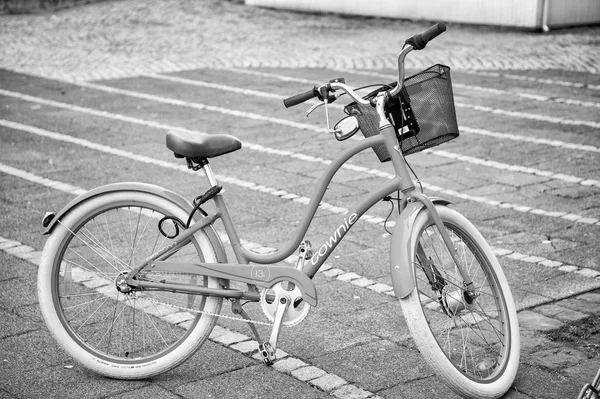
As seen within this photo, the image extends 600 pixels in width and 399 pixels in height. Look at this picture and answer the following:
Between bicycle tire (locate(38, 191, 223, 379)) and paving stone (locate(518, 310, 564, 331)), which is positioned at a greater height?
bicycle tire (locate(38, 191, 223, 379))

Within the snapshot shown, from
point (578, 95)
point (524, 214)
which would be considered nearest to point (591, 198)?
point (524, 214)

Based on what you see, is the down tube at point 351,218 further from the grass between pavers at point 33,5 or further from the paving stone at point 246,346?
the grass between pavers at point 33,5

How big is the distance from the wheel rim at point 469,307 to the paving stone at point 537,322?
22.2 inches

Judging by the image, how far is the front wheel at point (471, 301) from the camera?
3.97m

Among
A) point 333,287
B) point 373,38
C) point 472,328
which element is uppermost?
point 472,328

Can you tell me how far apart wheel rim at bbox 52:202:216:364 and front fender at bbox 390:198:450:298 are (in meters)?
0.91

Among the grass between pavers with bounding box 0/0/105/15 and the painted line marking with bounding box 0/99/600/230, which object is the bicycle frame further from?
the grass between pavers with bounding box 0/0/105/15

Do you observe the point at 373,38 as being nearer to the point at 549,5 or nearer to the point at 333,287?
the point at 549,5

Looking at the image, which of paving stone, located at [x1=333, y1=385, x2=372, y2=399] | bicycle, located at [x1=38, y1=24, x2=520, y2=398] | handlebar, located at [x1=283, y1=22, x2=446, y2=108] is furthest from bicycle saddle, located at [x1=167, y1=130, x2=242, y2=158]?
paving stone, located at [x1=333, y1=385, x2=372, y2=399]

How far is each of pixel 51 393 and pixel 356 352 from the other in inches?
56.4

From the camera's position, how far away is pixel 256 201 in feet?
23.7

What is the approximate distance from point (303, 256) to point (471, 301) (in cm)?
77

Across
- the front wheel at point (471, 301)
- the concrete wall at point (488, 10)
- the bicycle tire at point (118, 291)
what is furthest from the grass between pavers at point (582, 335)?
the concrete wall at point (488, 10)

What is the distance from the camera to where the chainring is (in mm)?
4051
